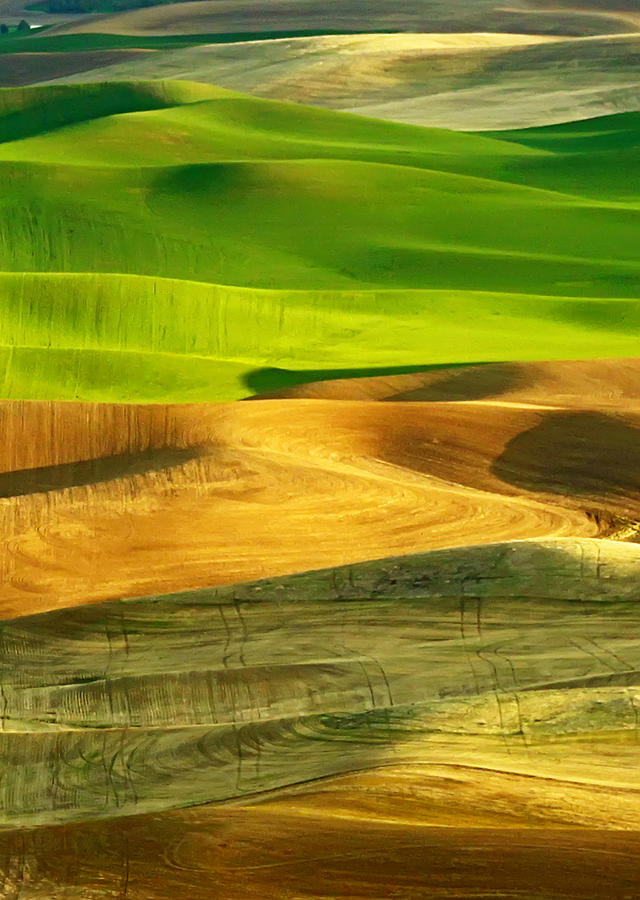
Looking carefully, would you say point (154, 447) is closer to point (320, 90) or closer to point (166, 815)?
point (166, 815)

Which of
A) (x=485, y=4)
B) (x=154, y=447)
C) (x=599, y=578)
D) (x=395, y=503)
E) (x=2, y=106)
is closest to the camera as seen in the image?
(x=599, y=578)

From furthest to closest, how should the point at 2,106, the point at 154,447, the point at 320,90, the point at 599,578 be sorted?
the point at 320,90
the point at 2,106
the point at 154,447
the point at 599,578

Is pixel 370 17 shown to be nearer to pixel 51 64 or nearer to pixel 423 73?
pixel 423 73

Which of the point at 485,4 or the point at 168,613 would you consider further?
the point at 485,4

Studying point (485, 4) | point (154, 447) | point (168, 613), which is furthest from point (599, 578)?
point (485, 4)

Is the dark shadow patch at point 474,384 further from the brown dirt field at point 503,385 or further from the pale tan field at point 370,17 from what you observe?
the pale tan field at point 370,17

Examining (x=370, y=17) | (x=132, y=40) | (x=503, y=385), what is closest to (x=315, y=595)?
(x=503, y=385)

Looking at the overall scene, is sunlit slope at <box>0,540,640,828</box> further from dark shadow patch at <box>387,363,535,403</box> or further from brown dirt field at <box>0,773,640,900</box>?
dark shadow patch at <box>387,363,535,403</box>
